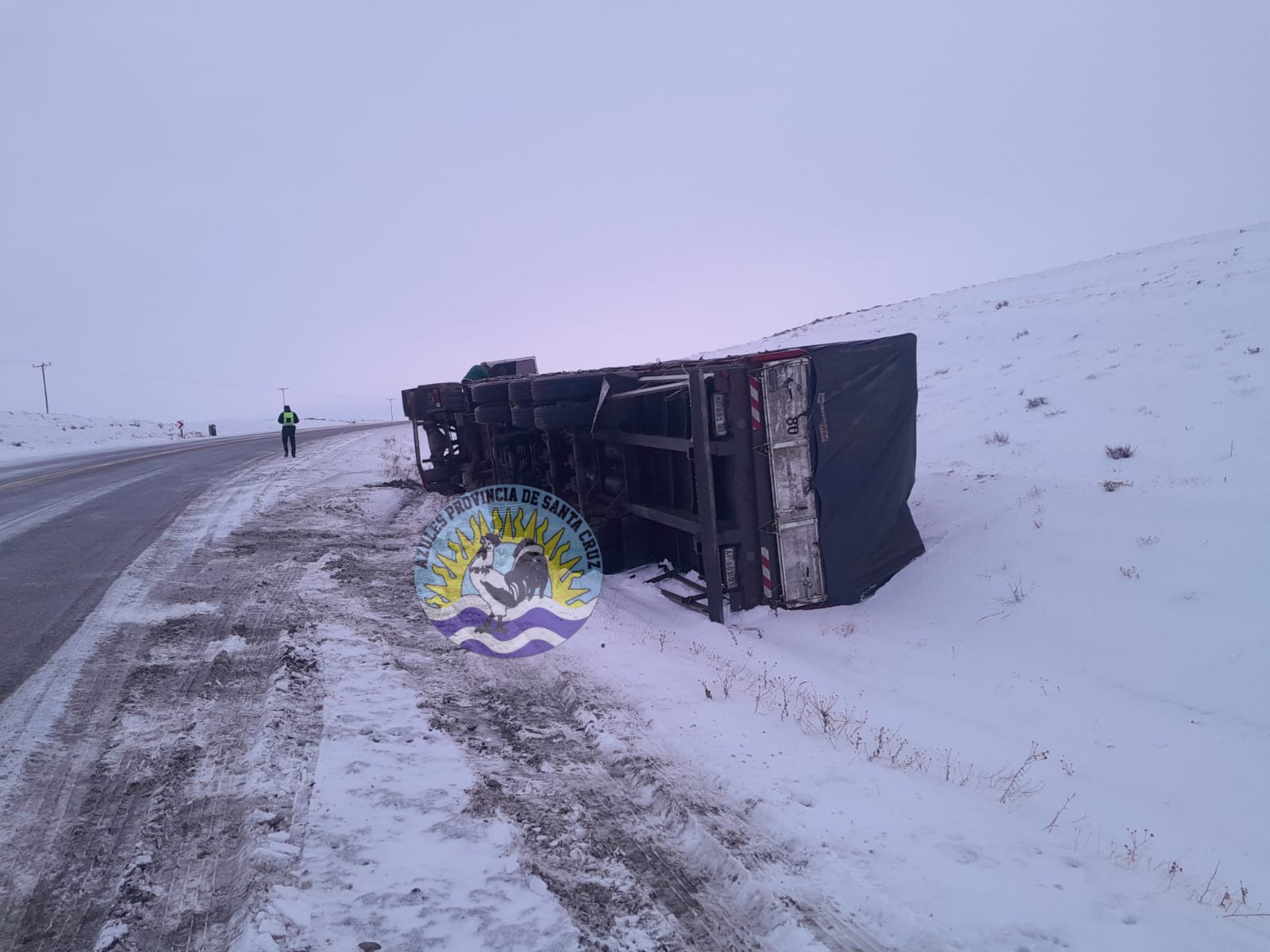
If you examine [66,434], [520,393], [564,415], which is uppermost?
[66,434]

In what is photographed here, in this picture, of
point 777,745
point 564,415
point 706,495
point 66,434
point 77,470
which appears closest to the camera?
point 777,745

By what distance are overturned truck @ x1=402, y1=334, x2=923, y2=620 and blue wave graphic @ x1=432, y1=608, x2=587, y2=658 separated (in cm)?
134

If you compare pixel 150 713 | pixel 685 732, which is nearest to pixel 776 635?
pixel 685 732

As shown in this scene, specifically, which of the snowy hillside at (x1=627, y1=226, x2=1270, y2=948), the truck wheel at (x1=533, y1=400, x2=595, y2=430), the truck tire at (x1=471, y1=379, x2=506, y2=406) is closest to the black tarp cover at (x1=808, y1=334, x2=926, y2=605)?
the snowy hillside at (x1=627, y1=226, x2=1270, y2=948)

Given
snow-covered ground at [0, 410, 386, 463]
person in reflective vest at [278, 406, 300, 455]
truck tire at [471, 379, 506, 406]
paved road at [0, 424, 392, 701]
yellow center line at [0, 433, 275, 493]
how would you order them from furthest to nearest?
1. snow-covered ground at [0, 410, 386, 463]
2. person in reflective vest at [278, 406, 300, 455]
3. yellow center line at [0, 433, 275, 493]
4. truck tire at [471, 379, 506, 406]
5. paved road at [0, 424, 392, 701]

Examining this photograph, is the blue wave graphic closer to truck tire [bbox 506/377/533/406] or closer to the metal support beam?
the metal support beam

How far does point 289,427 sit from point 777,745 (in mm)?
21365

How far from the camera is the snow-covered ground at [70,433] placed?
31.6 m

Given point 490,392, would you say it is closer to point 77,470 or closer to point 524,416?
point 524,416

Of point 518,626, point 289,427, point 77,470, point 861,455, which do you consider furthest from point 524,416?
point 77,470

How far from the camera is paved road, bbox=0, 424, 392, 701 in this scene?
22.1ft

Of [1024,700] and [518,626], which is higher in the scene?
[518,626]

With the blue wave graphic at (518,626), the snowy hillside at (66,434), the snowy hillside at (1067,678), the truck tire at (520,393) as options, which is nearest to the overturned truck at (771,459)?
the truck tire at (520,393)

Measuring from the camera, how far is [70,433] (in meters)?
38.9
